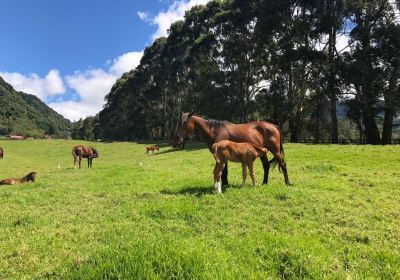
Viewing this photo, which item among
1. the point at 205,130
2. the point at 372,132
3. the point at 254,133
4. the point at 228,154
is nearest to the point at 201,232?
the point at 228,154

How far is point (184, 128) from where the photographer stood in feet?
43.0

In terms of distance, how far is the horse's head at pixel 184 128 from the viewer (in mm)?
13086

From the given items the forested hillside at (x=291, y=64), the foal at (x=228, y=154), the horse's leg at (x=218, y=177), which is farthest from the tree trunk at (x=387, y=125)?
the horse's leg at (x=218, y=177)

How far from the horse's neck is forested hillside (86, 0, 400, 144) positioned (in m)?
30.3

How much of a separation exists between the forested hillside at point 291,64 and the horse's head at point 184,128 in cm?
3058

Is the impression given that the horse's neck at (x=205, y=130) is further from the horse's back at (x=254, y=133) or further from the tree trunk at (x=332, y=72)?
the tree trunk at (x=332, y=72)

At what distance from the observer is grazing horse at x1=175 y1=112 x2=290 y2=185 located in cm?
1309

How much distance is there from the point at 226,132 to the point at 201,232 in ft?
18.7

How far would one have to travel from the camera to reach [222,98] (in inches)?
2050

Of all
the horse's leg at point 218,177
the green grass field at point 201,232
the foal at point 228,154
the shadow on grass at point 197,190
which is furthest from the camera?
the shadow on grass at point 197,190

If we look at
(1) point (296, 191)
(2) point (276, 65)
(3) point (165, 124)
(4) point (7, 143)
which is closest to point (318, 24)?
(2) point (276, 65)

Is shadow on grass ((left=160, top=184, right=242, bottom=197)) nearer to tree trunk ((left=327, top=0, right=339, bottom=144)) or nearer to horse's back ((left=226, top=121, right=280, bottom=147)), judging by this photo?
horse's back ((left=226, top=121, right=280, bottom=147))

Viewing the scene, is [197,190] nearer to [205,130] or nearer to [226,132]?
[205,130]

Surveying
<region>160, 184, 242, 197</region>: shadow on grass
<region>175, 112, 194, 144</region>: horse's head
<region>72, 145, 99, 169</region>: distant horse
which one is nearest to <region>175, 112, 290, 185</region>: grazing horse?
<region>175, 112, 194, 144</region>: horse's head
